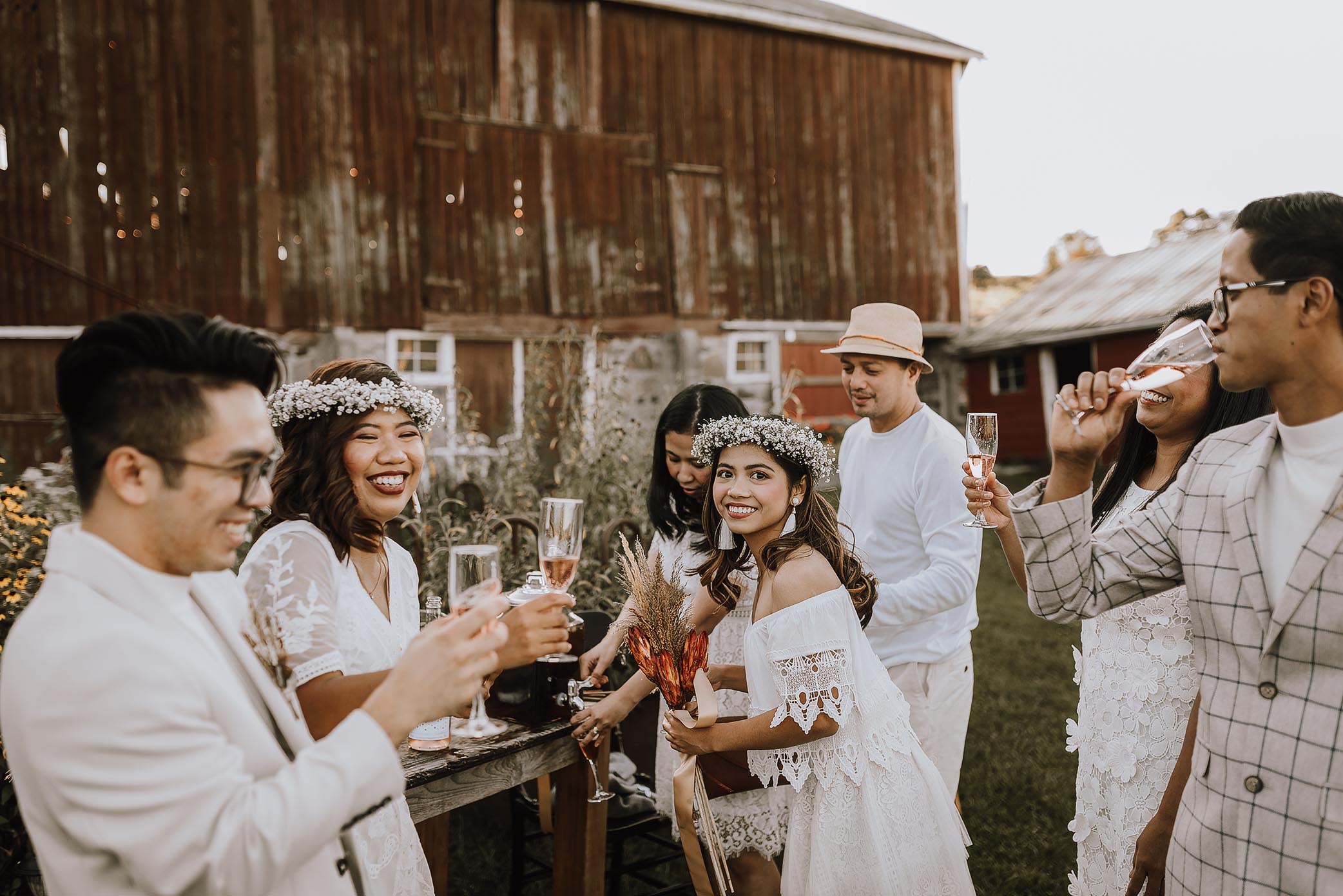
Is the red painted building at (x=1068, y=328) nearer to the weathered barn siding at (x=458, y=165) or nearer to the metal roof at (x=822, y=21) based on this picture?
the weathered barn siding at (x=458, y=165)

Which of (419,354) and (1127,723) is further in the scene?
(419,354)

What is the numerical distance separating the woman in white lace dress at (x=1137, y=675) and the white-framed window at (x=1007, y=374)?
60.6 feet

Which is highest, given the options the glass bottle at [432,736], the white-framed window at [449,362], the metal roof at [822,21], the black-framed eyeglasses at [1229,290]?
the metal roof at [822,21]

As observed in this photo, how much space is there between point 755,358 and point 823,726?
40.6 feet

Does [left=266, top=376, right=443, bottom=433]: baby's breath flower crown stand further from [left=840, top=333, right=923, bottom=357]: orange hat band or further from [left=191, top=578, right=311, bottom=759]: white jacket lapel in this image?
[left=840, top=333, right=923, bottom=357]: orange hat band

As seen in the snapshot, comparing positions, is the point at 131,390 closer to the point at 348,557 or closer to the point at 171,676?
the point at 171,676

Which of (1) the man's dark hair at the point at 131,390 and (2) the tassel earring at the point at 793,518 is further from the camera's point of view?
(2) the tassel earring at the point at 793,518

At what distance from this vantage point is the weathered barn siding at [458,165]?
10.8m

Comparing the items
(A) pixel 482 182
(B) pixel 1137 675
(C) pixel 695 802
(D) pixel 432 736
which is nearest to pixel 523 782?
(D) pixel 432 736

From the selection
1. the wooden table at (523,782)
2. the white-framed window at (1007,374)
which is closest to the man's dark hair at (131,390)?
the wooden table at (523,782)

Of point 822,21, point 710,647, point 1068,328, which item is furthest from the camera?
point 1068,328

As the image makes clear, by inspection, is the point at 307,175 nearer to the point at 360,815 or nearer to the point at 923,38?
the point at 923,38

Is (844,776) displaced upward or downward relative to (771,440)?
downward

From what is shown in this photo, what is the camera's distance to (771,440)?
300 centimetres
